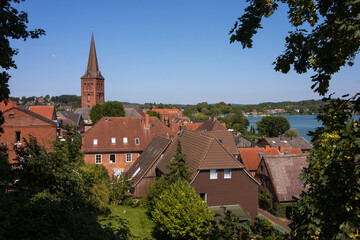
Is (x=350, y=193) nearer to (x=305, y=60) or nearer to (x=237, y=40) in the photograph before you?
(x=305, y=60)

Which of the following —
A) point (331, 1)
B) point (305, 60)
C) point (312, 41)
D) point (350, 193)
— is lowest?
point (350, 193)

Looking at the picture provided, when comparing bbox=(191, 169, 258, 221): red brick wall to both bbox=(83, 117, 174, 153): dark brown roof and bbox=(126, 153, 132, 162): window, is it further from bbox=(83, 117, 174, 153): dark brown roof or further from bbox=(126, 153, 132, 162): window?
bbox=(126, 153, 132, 162): window

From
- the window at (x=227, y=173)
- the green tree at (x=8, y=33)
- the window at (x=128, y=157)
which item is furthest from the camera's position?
the window at (x=128, y=157)

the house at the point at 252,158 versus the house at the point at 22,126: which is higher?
the house at the point at 22,126

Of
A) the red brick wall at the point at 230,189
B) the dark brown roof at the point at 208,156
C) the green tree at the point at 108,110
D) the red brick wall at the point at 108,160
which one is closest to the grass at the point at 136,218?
the dark brown roof at the point at 208,156

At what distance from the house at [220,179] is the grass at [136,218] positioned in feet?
13.6

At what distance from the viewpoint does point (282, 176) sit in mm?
27203

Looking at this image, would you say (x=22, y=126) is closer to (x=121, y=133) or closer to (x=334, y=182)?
(x=121, y=133)

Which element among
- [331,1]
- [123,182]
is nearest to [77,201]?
[331,1]

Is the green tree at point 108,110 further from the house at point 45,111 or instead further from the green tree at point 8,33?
the green tree at point 8,33

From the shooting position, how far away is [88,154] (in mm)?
35188

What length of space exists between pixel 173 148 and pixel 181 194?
9645 millimetres

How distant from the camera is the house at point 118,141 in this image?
116ft

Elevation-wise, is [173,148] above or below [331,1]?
below
